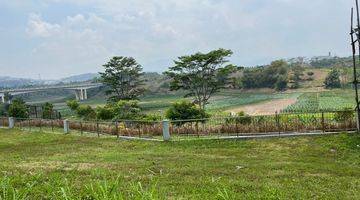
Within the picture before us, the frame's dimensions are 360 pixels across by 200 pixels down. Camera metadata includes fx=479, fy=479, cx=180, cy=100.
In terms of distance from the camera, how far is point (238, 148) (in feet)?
63.5

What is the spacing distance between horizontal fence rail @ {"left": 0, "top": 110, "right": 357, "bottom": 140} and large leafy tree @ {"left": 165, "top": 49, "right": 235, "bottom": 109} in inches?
755

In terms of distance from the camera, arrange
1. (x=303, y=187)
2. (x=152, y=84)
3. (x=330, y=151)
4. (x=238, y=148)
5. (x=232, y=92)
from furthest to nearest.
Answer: (x=152, y=84) < (x=232, y=92) < (x=238, y=148) < (x=330, y=151) < (x=303, y=187)

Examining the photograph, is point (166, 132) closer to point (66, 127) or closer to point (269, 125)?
point (269, 125)

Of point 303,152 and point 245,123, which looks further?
point 245,123

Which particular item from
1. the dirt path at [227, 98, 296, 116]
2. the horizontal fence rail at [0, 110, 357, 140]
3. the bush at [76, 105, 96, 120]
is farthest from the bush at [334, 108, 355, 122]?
the dirt path at [227, 98, 296, 116]

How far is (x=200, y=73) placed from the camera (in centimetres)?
4625

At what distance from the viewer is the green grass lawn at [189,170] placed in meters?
6.72

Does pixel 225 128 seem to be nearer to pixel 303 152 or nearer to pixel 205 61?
pixel 303 152

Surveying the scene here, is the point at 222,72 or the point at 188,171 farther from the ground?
the point at 222,72

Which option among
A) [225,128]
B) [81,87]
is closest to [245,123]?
[225,128]

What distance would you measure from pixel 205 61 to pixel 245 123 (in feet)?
74.8

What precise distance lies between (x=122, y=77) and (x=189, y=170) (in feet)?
154

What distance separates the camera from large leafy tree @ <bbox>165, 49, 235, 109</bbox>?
45.0 metres

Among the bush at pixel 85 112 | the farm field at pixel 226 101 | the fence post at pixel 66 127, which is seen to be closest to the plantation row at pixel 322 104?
the farm field at pixel 226 101
